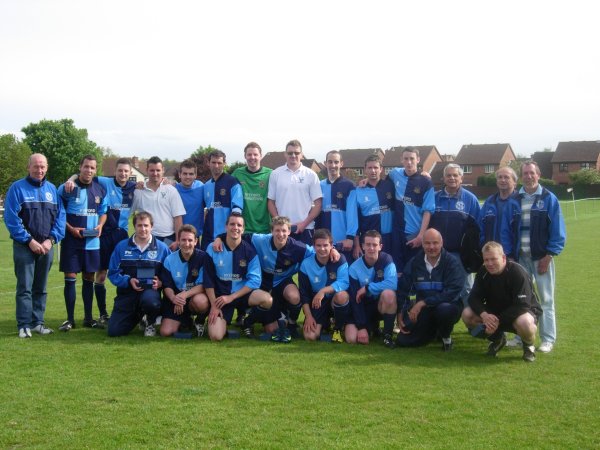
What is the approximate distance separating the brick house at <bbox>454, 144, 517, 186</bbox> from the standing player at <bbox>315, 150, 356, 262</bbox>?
73.5 metres

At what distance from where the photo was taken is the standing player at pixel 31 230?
21.8ft

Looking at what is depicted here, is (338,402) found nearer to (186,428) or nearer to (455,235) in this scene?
(186,428)

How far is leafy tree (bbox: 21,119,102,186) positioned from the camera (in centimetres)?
5722

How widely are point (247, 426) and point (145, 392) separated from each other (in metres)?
1.17

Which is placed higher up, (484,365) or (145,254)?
(145,254)

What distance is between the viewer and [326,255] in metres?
6.84

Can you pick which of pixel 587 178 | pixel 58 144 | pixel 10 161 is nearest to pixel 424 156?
pixel 587 178

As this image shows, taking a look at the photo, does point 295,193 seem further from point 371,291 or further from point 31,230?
point 31,230

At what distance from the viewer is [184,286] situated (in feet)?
23.3

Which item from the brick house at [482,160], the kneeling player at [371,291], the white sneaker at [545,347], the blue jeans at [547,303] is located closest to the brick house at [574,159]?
the brick house at [482,160]

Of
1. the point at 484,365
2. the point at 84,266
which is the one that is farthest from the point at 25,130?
the point at 484,365

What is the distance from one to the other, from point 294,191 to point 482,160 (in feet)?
250

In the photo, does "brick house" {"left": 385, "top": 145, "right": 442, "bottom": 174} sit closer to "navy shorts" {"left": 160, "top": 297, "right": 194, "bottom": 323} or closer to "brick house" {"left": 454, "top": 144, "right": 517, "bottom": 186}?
"brick house" {"left": 454, "top": 144, "right": 517, "bottom": 186}

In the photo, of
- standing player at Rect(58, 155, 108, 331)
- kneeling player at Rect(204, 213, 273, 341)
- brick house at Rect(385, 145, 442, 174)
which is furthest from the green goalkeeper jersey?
brick house at Rect(385, 145, 442, 174)
